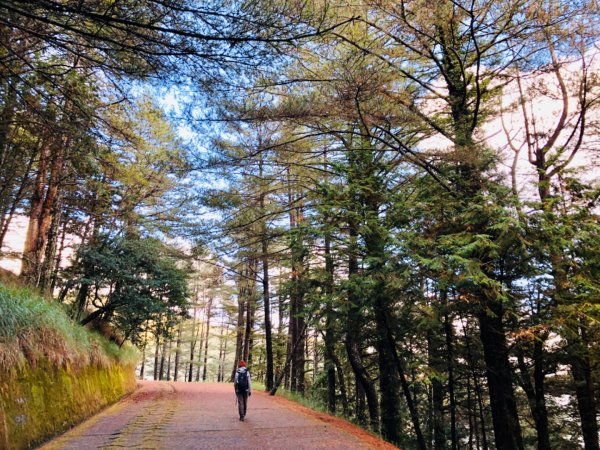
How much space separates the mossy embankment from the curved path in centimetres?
37

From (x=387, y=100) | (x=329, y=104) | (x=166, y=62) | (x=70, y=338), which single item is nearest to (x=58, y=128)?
(x=166, y=62)

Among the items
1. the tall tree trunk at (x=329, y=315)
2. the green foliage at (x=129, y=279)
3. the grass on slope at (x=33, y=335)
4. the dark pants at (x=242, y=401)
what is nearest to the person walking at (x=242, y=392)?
the dark pants at (x=242, y=401)

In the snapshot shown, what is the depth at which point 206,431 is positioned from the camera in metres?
7.07

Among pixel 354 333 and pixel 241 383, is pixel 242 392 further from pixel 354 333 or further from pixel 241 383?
pixel 354 333

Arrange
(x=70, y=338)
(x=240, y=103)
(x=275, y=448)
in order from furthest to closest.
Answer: (x=70, y=338) → (x=240, y=103) → (x=275, y=448)

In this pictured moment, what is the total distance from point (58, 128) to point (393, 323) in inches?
320

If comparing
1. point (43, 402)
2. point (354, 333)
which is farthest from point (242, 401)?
point (43, 402)

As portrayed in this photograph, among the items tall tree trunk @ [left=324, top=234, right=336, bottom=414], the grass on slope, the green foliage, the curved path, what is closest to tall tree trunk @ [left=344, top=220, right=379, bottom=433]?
tall tree trunk @ [left=324, top=234, right=336, bottom=414]

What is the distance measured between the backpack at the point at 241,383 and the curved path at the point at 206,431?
2.07ft

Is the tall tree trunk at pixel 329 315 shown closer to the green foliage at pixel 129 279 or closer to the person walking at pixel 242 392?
the person walking at pixel 242 392

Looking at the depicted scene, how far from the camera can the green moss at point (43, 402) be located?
5.00 meters

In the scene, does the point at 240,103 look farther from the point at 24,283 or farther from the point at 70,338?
the point at 24,283

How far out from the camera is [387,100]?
26.3 feet

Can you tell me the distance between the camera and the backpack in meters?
8.47
